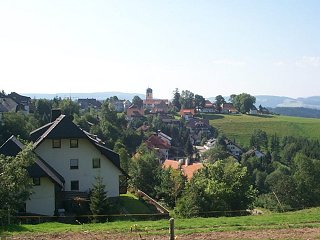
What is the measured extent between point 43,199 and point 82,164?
5.67m

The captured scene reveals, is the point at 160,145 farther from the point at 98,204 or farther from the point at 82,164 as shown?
the point at 98,204

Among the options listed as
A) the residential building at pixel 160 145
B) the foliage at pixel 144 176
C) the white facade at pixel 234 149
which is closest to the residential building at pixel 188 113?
the white facade at pixel 234 149

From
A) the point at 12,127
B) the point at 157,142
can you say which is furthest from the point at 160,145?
the point at 12,127

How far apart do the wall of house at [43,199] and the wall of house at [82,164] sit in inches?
176

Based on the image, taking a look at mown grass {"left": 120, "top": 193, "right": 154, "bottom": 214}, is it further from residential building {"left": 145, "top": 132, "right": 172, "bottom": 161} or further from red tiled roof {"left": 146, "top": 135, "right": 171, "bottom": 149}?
red tiled roof {"left": 146, "top": 135, "right": 171, "bottom": 149}

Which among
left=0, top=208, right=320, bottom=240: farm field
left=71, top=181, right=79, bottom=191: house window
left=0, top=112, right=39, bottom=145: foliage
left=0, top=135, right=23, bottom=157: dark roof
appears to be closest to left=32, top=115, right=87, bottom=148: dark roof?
left=0, top=135, right=23, bottom=157: dark roof

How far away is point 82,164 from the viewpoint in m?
34.7

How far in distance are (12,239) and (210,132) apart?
6050 inches

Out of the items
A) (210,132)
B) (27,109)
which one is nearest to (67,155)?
(27,109)

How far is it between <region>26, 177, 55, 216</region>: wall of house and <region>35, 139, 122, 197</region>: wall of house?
4.48m

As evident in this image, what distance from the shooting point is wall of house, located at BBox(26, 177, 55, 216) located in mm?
29328

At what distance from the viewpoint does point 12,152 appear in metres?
29.4

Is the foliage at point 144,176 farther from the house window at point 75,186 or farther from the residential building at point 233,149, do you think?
the residential building at point 233,149

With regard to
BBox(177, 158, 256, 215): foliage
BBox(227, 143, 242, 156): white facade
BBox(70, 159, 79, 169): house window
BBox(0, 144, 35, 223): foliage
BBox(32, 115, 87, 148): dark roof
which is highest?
BBox(32, 115, 87, 148): dark roof
